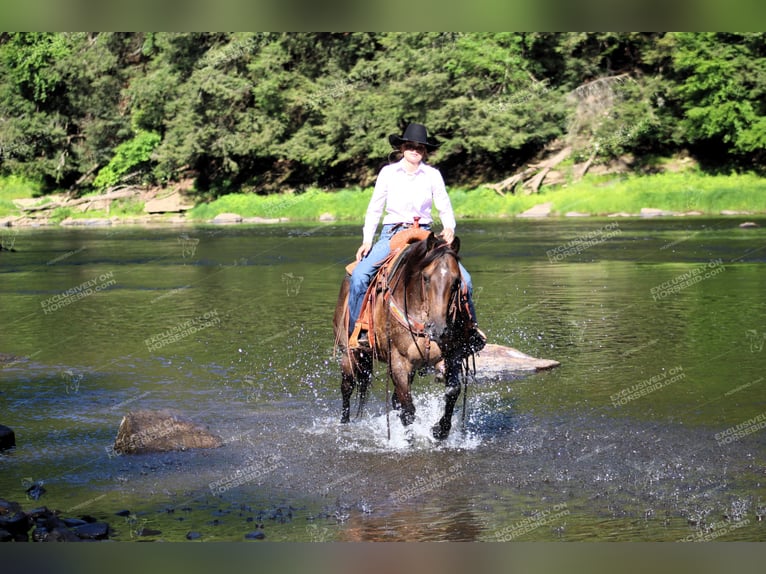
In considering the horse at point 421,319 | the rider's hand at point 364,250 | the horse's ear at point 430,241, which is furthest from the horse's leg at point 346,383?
the horse's ear at point 430,241

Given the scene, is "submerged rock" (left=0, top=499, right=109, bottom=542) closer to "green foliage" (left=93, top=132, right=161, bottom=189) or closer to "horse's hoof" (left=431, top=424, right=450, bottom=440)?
"horse's hoof" (left=431, top=424, right=450, bottom=440)

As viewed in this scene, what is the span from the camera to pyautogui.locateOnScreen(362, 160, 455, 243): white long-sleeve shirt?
11289 millimetres

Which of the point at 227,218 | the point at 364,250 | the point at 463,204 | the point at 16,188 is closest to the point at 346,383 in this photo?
the point at 364,250

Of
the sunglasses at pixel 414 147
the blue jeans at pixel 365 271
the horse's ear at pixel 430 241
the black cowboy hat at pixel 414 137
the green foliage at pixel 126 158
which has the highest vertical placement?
the black cowboy hat at pixel 414 137

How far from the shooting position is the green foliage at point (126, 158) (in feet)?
245

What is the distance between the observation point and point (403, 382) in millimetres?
11203

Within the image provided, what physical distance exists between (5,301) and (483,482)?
64.7 feet

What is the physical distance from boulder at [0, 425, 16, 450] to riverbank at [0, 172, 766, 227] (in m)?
45.2

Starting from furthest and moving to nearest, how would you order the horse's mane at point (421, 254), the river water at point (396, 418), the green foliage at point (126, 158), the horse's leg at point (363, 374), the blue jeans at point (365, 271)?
A: the green foliage at point (126, 158) < the horse's leg at point (363, 374) < the blue jeans at point (365, 271) < the horse's mane at point (421, 254) < the river water at point (396, 418)

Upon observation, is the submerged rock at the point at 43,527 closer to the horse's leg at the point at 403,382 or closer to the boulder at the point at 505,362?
the horse's leg at the point at 403,382

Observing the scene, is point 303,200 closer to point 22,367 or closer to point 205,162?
point 205,162

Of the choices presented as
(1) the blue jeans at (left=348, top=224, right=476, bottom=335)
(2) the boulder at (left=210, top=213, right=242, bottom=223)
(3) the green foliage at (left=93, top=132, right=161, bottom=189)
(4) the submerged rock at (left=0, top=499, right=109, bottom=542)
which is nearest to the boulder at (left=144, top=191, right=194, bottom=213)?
(3) the green foliage at (left=93, top=132, right=161, bottom=189)

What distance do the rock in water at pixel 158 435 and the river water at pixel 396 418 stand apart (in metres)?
0.17

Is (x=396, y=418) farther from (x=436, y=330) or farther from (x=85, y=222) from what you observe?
(x=85, y=222)
